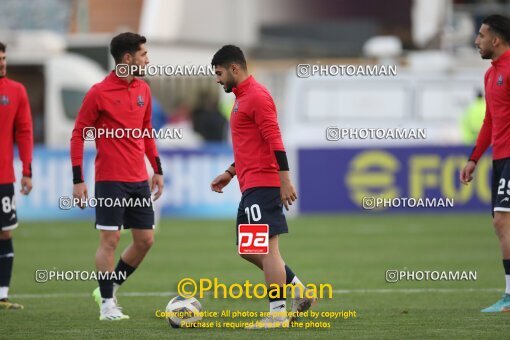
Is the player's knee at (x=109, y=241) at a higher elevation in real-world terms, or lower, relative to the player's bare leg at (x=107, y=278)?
higher

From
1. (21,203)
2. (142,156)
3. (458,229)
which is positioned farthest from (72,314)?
(21,203)

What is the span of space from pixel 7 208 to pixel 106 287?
1.67 meters

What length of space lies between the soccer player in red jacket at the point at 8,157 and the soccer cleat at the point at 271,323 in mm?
2915

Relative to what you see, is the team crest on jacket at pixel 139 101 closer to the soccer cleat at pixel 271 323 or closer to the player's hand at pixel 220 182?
the player's hand at pixel 220 182

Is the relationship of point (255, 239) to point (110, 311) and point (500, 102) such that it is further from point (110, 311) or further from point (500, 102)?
point (500, 102)

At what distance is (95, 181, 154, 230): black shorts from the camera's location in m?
10.6

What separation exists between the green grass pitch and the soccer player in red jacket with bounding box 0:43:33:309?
1.59 feet

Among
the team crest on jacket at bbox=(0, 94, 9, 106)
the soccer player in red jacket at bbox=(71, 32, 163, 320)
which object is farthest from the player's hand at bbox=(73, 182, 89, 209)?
the team crest on jacket at bbox=(0, 94, 9, 106)

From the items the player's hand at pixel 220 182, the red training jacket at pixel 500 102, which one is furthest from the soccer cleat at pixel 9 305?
the red training jacket at pixel 500 102

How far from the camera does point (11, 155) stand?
39.2 ft

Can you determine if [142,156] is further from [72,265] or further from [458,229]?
[458,229]

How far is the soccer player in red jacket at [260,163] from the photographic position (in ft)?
32.1

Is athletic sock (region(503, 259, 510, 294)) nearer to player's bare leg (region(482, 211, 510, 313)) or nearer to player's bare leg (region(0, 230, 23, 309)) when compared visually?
player's bare leg (region(482, 211, 510, 313))

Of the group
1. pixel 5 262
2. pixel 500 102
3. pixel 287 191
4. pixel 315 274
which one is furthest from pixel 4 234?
pixel 500 102
